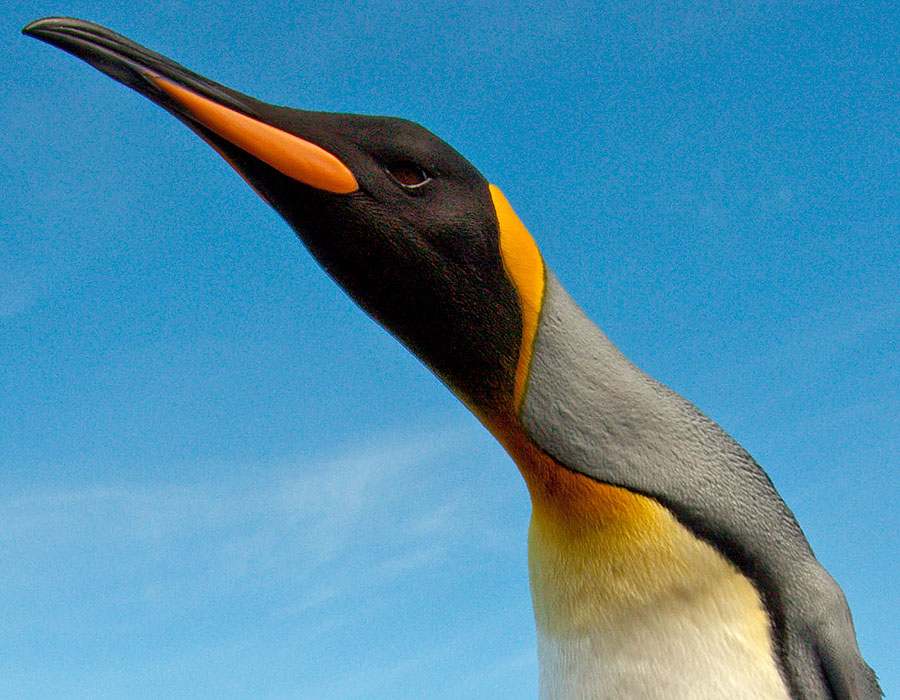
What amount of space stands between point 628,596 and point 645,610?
0.06 meters

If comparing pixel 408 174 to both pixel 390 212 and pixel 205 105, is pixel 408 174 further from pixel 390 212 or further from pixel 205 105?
pixel 205 105

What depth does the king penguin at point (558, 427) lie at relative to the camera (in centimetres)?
239

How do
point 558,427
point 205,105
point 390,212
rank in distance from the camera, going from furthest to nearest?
point 558,427 < point 390,212 < point 205,105

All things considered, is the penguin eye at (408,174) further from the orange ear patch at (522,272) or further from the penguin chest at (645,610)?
the penguin chest at (645,610)

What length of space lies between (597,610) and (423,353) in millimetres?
902

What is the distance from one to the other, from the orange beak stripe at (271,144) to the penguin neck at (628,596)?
2.69 feet

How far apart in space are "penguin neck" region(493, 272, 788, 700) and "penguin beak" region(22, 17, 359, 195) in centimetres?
88

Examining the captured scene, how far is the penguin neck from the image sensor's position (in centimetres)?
247

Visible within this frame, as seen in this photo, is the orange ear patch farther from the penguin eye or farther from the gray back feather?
the penguin eye

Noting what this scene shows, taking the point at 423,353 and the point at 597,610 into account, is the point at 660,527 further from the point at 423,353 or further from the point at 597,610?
the point at 423,353

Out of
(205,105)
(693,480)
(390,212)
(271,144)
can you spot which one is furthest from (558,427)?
(205,105)

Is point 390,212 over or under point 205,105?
under

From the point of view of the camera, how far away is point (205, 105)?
2.30 m

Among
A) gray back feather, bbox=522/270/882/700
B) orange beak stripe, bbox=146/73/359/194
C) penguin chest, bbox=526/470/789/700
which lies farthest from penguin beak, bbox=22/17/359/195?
penguin chest, bbox=526/470/789/700
